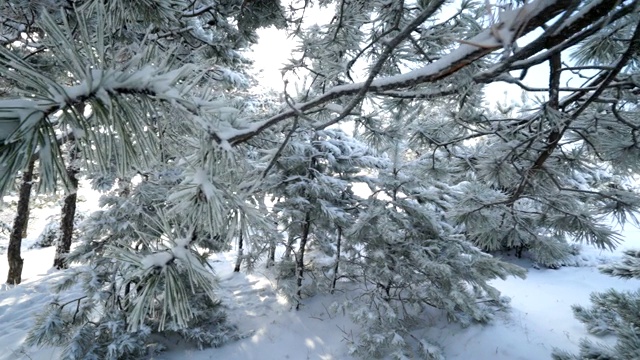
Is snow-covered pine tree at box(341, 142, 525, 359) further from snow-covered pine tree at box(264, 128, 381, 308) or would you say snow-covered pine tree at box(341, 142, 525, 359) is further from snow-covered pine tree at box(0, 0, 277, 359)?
snow-covered pine tree at box(0, 0, 277, 359)

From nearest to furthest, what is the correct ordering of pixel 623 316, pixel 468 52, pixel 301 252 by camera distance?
1. pixel 468 52
2. pixel 623 316
3. pixel 301 252

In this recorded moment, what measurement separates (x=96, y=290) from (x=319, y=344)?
3.44 m

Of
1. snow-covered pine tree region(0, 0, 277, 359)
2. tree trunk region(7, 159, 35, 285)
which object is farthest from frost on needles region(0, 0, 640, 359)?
tree trunk region(7, 159, 35, 285)

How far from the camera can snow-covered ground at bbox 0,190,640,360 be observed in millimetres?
4531

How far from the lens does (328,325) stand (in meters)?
→ 5.54

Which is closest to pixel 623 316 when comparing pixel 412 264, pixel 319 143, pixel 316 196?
pixel 412 264

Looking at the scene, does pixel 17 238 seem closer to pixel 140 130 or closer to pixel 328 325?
pixel 328 325

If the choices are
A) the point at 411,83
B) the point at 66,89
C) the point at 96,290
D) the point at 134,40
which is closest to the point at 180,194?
the point at 66,89

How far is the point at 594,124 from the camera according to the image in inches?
79.3

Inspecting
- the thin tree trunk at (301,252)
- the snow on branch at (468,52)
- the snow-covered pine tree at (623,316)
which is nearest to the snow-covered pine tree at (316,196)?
the thin tree trunk at (301,252)

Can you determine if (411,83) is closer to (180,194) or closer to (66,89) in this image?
(180,194)

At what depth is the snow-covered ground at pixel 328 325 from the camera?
14.9ft

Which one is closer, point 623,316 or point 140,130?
point 140,130

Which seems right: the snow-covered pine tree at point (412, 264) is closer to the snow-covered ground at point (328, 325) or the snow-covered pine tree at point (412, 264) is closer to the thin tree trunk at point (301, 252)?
the snow-covered ground at point (328, 325)
